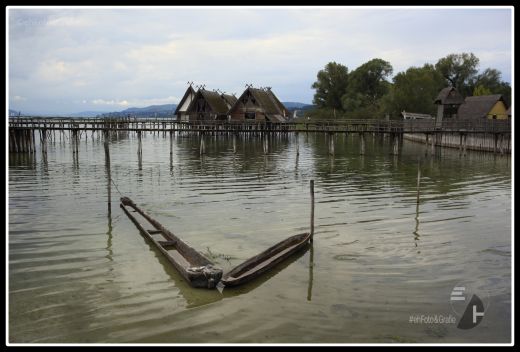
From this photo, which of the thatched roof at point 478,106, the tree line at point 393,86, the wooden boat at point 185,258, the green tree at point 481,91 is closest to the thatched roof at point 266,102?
the tree line at point 393,86

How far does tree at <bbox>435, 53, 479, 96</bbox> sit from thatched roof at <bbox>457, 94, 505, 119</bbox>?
77.0 ft

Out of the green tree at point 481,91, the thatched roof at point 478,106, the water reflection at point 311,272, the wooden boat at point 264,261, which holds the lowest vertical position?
the water reflection at point 311,272

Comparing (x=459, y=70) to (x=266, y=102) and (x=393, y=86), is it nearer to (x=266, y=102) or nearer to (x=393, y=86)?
(x=393, y=86)

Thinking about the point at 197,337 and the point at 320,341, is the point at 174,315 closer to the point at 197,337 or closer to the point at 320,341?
the point at 197,337

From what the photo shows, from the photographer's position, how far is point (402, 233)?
14.5 meters

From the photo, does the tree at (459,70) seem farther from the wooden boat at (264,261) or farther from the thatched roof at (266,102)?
the wooden boat at (264,261)

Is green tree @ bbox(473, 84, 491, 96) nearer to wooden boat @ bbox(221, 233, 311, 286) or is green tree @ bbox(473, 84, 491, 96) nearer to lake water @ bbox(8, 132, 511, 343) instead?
lake water @ bbox(8, 132, 511, 343)

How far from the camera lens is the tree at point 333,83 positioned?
279 feet

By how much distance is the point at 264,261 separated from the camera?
36.3 ft

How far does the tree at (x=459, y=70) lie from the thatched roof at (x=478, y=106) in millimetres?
23462

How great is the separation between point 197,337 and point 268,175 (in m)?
19.2

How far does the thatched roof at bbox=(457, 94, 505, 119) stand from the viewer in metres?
46.5

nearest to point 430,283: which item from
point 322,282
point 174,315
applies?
point 322,282

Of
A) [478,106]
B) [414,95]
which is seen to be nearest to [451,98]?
[478,106]
